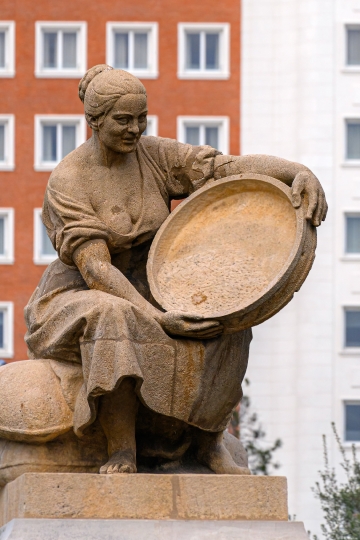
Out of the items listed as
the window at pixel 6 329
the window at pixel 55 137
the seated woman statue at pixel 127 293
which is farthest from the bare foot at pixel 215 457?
the window at pixel 55 137

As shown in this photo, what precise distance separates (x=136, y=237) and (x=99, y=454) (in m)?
1.51

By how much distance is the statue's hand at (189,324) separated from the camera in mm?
12617

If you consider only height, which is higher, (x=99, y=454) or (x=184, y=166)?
(x=184, y=166)

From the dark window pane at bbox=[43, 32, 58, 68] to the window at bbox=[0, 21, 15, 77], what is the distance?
3.23 ft

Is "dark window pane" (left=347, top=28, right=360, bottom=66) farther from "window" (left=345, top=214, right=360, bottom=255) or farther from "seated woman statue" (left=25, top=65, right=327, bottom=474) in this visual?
"seated woman statue" (left=25, top=65, right=327, bottom=474)

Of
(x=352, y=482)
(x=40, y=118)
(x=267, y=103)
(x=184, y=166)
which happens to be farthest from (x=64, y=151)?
(x=184, y=166)

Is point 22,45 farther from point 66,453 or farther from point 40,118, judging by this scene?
point 66,453

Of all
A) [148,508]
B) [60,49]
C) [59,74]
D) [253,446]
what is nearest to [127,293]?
[148,508]

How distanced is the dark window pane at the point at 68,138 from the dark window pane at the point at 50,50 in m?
2.05

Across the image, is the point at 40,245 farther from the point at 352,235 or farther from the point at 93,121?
the point at 93,121

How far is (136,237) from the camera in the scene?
13.3 metres

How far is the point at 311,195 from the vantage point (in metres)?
12.8

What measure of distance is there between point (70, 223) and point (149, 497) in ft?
6.54

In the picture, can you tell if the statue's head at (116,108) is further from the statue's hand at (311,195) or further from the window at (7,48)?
the window at (7,48)
